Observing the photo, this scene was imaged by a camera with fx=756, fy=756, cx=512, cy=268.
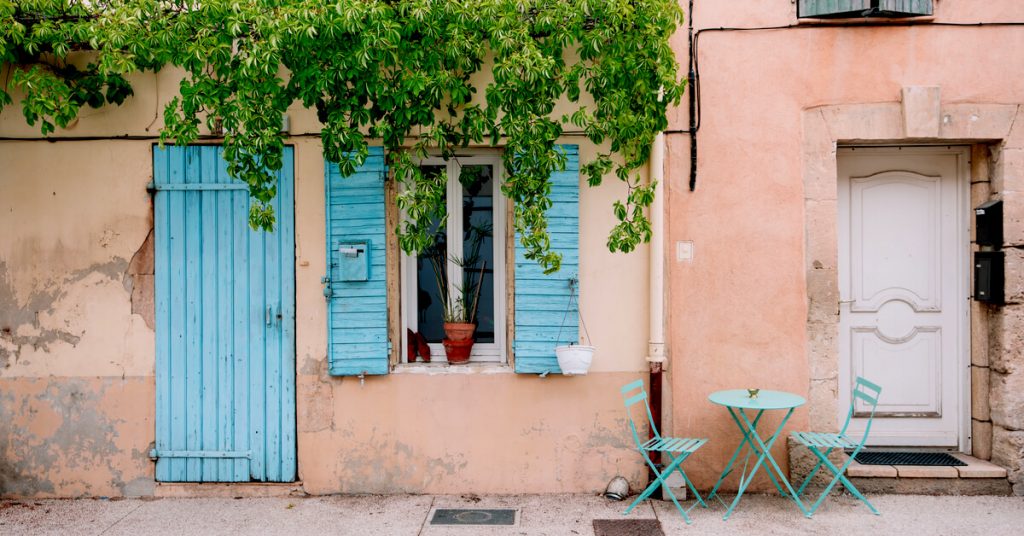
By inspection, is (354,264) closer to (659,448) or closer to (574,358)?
(574,358)

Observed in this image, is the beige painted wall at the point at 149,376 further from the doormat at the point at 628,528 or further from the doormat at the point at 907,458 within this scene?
the doormat at the point at 907,458

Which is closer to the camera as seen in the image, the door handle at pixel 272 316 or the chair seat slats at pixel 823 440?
the chair seat slats at pixel 823 440

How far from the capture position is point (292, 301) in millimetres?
5164

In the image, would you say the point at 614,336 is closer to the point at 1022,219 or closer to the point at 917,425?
the point at 917,425

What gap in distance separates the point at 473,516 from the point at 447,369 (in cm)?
99

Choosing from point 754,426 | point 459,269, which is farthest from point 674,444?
point 459,269

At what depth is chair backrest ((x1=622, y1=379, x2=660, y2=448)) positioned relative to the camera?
4.89m

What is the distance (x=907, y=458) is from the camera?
5.20 m

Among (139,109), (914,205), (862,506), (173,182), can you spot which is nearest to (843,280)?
(914,205)

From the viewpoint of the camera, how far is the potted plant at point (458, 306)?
5230mm

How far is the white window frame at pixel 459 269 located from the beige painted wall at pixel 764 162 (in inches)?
46.0

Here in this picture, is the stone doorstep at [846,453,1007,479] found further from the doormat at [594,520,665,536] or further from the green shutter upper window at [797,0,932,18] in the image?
the green shutter upper window at [797,0,932,18]

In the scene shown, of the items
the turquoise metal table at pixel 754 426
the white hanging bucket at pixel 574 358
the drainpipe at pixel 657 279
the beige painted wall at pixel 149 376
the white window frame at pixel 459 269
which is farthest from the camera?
the white window frame at pixel 459 269

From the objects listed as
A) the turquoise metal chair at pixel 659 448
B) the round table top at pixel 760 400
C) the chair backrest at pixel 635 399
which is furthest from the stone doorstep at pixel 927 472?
the chair backrest at pixel 635 399
